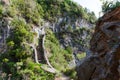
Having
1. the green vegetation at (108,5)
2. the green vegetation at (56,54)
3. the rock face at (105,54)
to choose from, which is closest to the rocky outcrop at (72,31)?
the green vegetation at (56,54)

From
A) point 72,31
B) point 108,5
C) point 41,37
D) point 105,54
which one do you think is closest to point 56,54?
point 41,37

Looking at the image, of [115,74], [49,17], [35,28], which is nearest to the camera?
[115,74]

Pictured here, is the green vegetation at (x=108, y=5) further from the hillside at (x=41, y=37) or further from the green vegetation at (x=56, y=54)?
the green vegetation at (x=56, y=54)

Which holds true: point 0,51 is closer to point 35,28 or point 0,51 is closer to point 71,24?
point 35,28

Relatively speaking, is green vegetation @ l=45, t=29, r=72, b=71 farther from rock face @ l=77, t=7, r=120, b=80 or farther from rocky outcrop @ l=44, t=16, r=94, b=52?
rock face @ l=77, t=7, r=120, b=80

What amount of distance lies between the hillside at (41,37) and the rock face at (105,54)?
27.4 ft

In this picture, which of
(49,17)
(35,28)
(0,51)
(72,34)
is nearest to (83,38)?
(72,34)

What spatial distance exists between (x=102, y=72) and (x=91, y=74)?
102cm

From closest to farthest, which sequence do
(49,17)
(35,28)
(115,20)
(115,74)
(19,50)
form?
(115,74) < (115,20) < (19,50) < (35,28) < (49,17)

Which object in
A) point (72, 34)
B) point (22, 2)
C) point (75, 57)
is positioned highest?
point (22, 2)

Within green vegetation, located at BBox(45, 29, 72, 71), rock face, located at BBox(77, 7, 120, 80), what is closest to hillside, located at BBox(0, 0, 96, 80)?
green vegetation, located at BBox(45, 29, 72, 71)

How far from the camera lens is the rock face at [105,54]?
10.9 m

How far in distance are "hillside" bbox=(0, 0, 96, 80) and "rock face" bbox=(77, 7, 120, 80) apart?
835cm

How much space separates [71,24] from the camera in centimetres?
6419
